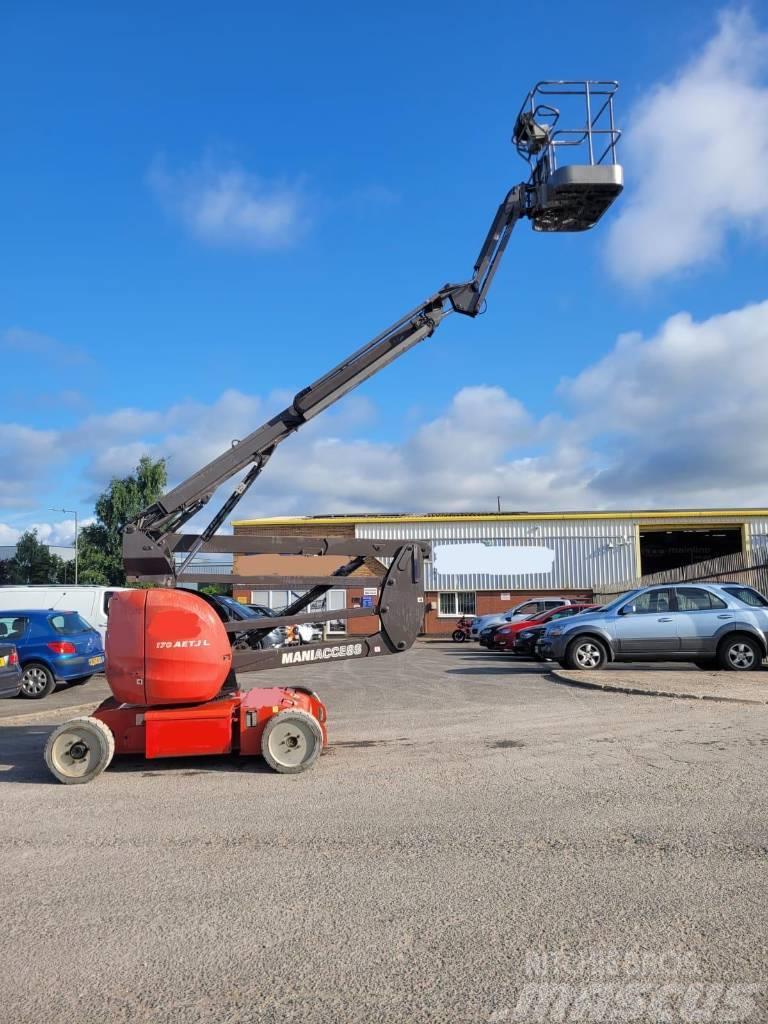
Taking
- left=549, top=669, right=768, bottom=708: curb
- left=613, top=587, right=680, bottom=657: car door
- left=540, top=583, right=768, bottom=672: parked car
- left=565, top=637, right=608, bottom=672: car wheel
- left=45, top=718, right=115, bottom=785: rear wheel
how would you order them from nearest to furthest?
left=45, top=718, right=115, bottom=785: rear wheel
left=549, top=669, right=768, bottom=708: curb
left=540, top=583, right=768, bottom=672: parked car
left=613, top=587, right=680, bottom=657: car door
left=565, top=637, right=608, bottom=672: car wheel

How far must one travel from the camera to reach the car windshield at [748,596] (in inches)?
601

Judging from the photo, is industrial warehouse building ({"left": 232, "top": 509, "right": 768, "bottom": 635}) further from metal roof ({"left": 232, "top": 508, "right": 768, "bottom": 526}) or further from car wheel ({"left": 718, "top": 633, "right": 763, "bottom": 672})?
car wheel ({"left": 718, "top": 633, "right": 763, "bottom": 672})

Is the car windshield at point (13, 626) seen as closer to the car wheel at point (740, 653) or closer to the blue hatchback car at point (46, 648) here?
the blue hatchback car at point (46, 648)

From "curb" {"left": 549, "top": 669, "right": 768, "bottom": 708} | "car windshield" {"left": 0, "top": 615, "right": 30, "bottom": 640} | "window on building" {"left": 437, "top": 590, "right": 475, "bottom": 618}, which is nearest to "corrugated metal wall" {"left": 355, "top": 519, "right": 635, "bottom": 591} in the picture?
"window on building" {"left": 437, "top": 590, "right": 475, "bottom": 618}

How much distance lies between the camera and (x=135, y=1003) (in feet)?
10.9

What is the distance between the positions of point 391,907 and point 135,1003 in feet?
4.50

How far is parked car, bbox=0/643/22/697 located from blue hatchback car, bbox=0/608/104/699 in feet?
9.06

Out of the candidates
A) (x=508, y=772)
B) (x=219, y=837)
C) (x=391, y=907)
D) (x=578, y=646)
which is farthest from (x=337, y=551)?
(x=578, y=646)

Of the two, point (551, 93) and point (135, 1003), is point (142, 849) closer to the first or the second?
point (135, 1003)

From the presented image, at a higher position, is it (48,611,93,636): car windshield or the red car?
(48,611,93,636): car windshield

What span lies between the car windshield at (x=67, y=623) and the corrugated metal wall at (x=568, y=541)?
2661cm

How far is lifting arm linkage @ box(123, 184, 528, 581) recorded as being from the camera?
8.30m

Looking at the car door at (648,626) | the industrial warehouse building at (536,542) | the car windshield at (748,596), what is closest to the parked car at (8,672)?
the car door at (648,626)

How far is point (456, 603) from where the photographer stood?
42.0 m
